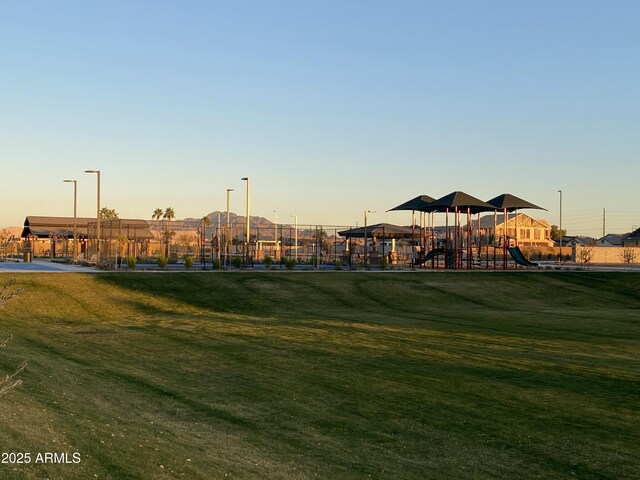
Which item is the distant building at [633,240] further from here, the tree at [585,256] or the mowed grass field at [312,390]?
the mowed grass field at [312,390]

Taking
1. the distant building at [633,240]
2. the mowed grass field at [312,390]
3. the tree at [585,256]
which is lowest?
the mowed grass field at [312,390]

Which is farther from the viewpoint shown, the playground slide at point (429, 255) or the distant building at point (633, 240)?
the distant building at point (633, 240)

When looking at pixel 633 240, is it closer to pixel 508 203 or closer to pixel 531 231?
pixel 531 231

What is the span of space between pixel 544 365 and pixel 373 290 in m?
21.0

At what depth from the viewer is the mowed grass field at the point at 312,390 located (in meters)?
10.0

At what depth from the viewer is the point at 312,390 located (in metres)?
15.1

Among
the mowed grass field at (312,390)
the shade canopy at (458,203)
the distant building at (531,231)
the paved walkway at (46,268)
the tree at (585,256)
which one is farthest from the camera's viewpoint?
the distant building at (531,231)

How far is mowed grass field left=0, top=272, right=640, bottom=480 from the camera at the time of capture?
32.9 ft

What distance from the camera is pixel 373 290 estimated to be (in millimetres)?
38906

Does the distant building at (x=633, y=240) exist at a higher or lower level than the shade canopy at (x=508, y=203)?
lower

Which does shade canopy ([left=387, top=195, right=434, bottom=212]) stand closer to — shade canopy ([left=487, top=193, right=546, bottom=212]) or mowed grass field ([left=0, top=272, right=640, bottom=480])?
shade canopy ([left=487, top=193, right=546, bottom=212])

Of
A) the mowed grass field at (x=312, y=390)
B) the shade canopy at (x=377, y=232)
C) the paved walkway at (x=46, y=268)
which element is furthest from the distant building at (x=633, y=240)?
the paved walkway at (x=46, y=268)

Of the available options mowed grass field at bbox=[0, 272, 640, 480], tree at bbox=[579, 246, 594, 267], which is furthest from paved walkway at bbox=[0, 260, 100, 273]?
tree at bbox=[579, 246, 594, 267]

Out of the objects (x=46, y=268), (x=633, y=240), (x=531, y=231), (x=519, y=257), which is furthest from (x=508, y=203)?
(x=531, y=231)
